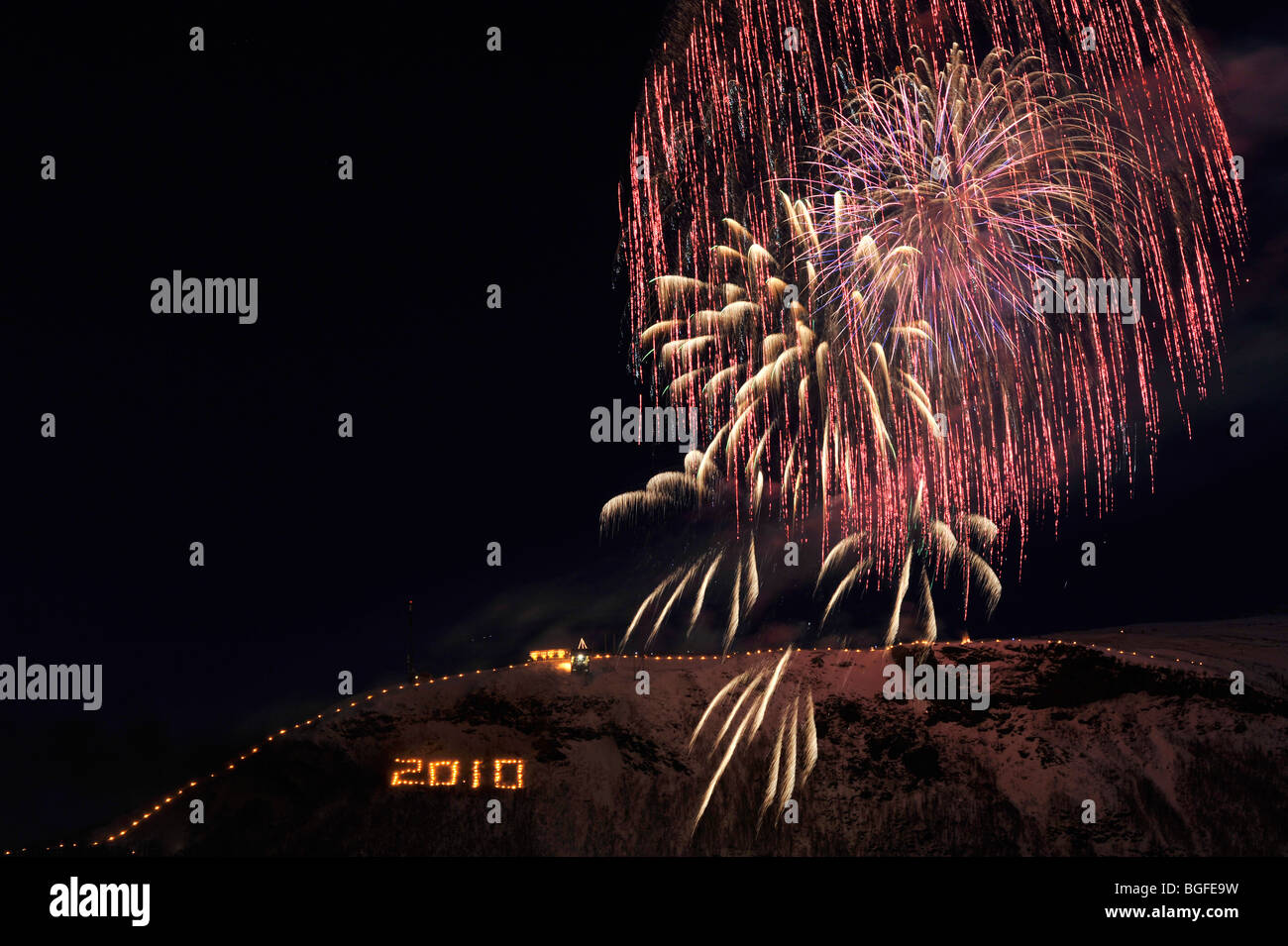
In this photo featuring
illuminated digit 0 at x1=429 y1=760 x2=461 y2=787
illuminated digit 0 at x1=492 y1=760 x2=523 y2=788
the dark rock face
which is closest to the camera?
the dark rock face

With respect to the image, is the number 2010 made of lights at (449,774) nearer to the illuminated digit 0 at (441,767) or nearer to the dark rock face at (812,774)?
the illuminated digit 0 at (441,767)

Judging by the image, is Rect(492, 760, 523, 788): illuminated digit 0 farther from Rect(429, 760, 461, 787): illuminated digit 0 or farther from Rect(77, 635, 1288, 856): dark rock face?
Rect(429, 760, 461, 787): illuminated digit 0

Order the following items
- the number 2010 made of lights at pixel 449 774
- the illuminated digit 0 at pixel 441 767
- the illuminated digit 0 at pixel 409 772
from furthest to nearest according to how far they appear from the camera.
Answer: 1. the illuminated digit 0 at pixel 441 767
2. the number 2010 made of lights at pixel 449 774
3. the illuminated digit 0 at pixel 409 772

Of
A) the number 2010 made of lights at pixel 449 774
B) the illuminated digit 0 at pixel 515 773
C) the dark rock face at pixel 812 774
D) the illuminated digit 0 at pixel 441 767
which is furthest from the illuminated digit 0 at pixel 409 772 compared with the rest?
the illuminated digit 0 at pixel 515 773

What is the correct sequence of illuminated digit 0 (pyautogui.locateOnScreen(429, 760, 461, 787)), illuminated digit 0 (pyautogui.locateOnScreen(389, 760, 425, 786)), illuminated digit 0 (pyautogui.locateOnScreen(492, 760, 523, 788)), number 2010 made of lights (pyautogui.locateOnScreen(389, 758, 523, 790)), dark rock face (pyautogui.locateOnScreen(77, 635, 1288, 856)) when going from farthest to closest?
illuminated digit 0 (pyautogui.locateOnScreen(492, 760, 523, 788)), illuminated digit 0 (pyautogui.locateOnScreen(429, 760, 461, 787)), number 2010 made of lights (pyautogui.locateOnScreen(389, 758, 523, 790)), illuminated digit 0 (pyautogui.locateOnScreen(389, 760, 425, 786)), dark rock face (pyautogui.locateOnScreen(77, 635, 1288, 856))

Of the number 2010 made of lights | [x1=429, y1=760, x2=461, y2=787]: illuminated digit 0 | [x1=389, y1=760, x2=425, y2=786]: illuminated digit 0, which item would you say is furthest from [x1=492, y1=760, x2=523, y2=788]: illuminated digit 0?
[x1=389, y1=760, x2=425, y2=786]: illuminated digit 0

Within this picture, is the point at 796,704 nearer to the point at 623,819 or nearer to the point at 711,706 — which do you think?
the point at 711,706
